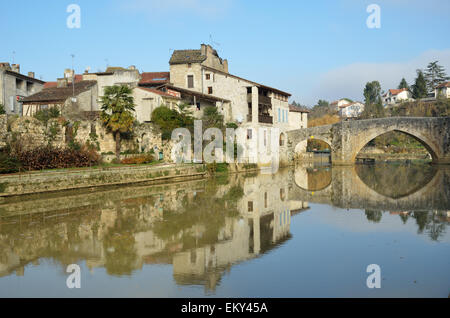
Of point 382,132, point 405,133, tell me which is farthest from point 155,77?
point 405,133

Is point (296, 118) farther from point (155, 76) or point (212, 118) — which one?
point (212, 118)

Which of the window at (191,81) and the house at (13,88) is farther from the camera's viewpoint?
the window at (191,81)

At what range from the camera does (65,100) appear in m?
31.7

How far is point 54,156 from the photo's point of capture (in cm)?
2281

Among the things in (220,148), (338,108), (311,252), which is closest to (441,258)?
(311,252)

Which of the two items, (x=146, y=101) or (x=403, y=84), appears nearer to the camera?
(x=146, y=101)

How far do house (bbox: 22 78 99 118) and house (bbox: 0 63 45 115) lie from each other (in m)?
1.52

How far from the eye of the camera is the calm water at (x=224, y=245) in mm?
7453

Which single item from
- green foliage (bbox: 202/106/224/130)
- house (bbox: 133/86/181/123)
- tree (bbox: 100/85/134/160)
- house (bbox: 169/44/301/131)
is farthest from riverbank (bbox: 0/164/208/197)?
house (bbox: 169/44/301/131)

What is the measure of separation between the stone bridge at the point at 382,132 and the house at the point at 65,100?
2543cm

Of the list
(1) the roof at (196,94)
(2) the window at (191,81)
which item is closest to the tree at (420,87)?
(1) the roof at (196,94)

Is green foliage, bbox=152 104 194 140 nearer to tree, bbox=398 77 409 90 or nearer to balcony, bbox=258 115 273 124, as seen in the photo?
balcony, bbox=258 115 273 124

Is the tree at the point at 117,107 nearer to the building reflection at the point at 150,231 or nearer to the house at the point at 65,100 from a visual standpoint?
the house at the point at 65,100

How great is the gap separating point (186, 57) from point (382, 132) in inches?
867
